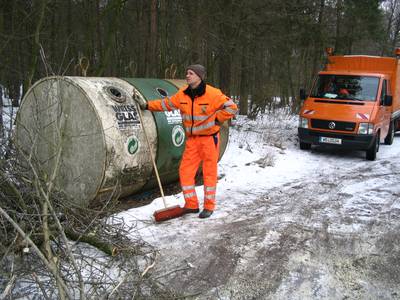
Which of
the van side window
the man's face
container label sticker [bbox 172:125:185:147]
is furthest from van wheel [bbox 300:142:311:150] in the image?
the man's face

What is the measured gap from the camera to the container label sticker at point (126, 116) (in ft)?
18.5

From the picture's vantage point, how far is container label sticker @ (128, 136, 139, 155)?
18.8ft

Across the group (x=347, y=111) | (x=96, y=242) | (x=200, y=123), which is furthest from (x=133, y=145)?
(x=347, y=111)

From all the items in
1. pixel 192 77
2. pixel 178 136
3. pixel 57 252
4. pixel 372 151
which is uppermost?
pixel 192 77

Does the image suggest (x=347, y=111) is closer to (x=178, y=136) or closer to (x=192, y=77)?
(x=178, y=136)

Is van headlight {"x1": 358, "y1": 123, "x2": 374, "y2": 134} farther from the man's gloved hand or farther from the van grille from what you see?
the man's gloved hand

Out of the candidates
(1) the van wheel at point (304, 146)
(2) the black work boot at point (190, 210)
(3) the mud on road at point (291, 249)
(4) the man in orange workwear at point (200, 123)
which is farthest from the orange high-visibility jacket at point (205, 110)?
(1) the van wheel at point (304, 146)

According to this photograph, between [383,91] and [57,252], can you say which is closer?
[57,252]

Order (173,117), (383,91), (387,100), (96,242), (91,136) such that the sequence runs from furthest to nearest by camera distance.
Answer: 1. (383,91)
2. (387,100)
3. (173,117)
4. (91,136)
5. (96,242)

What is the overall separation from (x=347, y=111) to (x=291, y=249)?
6.41 m

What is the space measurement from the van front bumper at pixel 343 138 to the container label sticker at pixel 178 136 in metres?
4.86

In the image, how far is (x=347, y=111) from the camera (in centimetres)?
1023

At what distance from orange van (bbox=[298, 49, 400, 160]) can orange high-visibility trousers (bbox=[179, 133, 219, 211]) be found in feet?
17.8

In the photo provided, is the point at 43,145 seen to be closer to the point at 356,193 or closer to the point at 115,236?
the point at 115,236
